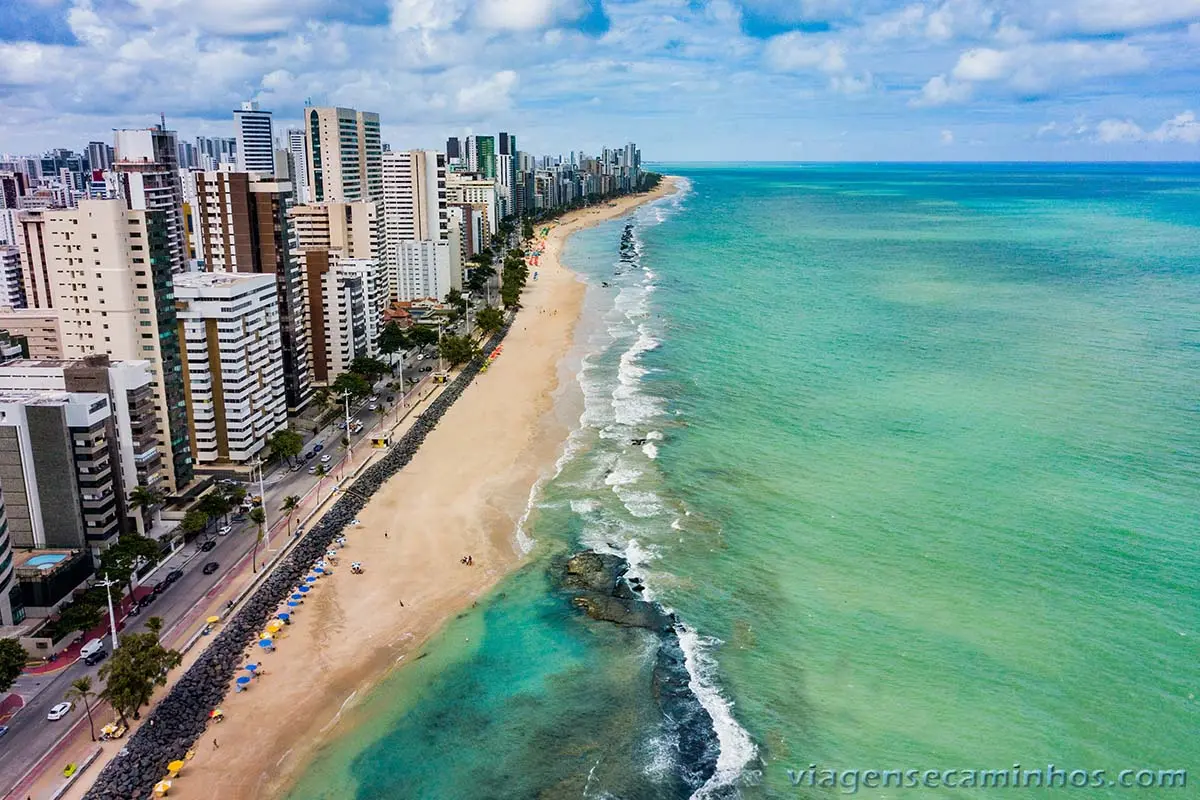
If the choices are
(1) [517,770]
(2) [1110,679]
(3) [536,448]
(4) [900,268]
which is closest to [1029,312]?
(4) [900,268]

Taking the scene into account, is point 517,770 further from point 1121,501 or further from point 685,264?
point 685,264

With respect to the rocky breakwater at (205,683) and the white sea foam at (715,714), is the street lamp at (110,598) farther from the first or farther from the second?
the white sea foam at (715,714)

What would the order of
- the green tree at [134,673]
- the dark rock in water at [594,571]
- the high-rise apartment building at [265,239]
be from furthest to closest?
the high-rise apartment building at [265,239] → the dark rock in water at [594,571] → the green tree at [134,673]

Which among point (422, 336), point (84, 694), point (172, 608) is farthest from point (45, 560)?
point (422, 336)

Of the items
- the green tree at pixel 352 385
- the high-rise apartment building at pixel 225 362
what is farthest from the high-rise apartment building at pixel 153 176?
the high-rise apartment building at pixel 225 362

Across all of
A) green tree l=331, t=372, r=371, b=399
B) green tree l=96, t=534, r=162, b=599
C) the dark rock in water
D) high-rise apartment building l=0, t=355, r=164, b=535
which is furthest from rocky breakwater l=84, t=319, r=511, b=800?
the dark rock in water

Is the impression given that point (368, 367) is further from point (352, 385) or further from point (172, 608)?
point (172, 608)
